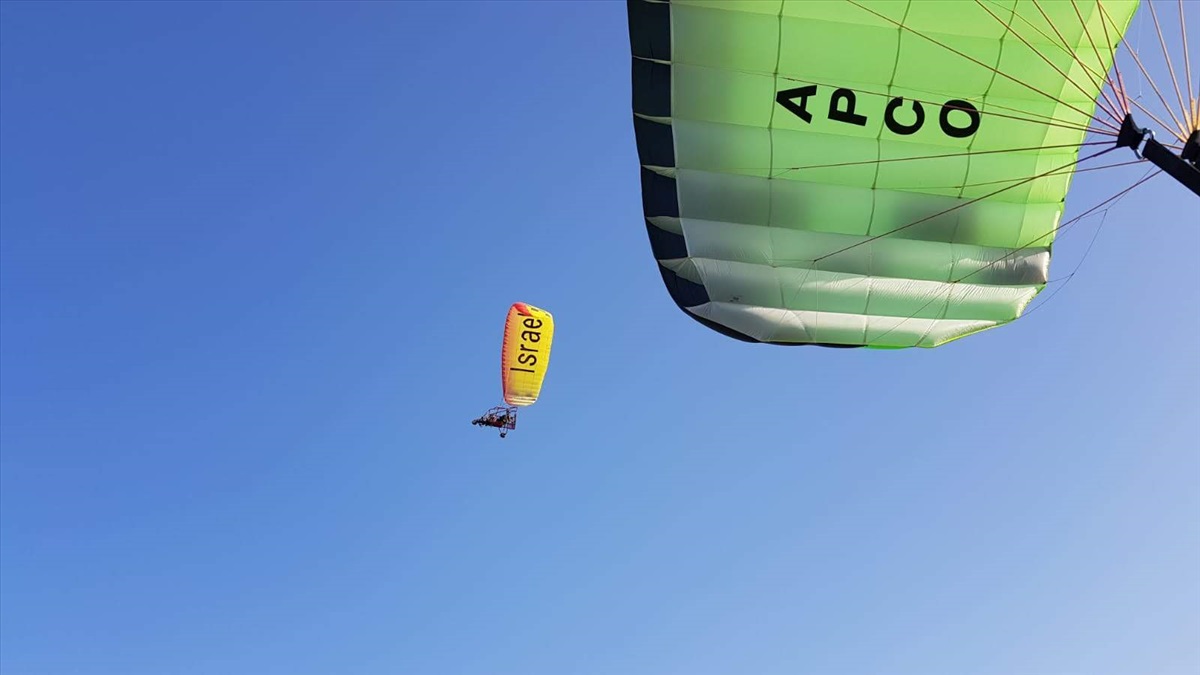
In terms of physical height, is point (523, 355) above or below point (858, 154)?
above

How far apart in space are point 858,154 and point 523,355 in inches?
1034

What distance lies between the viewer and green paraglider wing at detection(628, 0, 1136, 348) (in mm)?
9914

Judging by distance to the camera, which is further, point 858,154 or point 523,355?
point 523,355

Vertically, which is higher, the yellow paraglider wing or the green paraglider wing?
the yellow paraglider wing

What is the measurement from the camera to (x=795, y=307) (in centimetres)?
1145

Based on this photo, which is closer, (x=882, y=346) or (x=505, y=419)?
(x=882, y=346)

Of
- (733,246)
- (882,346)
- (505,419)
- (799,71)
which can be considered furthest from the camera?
(505,419)

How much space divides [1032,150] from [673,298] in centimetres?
427

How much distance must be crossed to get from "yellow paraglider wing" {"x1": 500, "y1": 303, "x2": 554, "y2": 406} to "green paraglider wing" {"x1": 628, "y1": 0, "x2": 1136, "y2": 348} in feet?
81.4

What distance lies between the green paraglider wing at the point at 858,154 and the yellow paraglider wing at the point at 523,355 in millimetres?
24796

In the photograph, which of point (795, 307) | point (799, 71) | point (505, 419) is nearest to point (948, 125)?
point (799, 71)

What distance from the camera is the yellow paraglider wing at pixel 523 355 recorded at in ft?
118

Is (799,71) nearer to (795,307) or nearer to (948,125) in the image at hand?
(948,125)

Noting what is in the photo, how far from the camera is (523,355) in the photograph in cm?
3603
